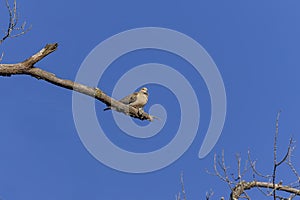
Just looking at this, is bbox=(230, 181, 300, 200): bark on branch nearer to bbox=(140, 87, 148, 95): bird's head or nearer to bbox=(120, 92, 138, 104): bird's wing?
bbox=(120, 92, 138, 104): bird's wing

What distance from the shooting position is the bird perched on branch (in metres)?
9.16

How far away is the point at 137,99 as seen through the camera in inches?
387

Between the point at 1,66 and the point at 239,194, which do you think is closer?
the point at 1,66

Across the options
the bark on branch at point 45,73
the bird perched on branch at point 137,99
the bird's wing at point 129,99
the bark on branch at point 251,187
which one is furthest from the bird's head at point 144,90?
the bark on branch at point 45,73

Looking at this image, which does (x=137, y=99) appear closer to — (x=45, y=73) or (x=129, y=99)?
(x=129, y=99)

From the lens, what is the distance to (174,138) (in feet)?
29.3

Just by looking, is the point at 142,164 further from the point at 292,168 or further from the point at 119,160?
the point at 292,168

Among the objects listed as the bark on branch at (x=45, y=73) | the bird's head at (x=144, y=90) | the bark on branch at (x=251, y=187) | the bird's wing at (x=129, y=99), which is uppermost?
the bird's head at (x=144, y=90)

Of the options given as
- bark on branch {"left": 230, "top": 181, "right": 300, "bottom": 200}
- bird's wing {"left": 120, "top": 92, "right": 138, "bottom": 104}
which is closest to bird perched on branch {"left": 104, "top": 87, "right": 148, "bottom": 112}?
bird's wing {"left": 120, "top": 92, "right": 138, "bottom": 104}

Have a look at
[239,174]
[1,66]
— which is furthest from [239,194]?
[1,66]

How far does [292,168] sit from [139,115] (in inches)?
91.9

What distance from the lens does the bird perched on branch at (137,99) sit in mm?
9158

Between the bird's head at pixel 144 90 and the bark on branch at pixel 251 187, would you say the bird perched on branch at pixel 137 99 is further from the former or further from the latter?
the bark on branch at pixel 251 187

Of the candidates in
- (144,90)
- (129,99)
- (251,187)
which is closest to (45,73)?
(129,99)
